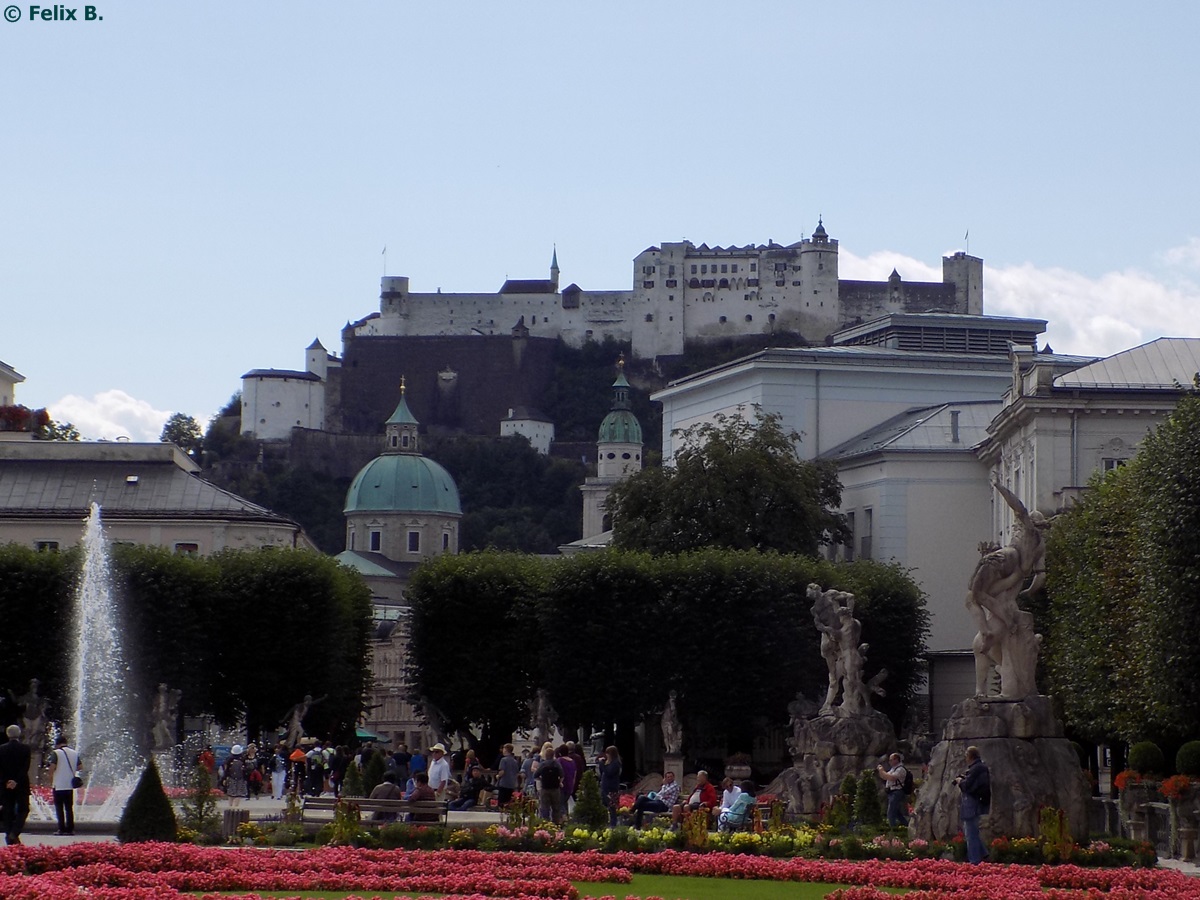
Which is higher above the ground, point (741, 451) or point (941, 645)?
point (741, 451)

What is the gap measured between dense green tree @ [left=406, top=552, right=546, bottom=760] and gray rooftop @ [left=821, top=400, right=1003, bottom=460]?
1658 centimetres

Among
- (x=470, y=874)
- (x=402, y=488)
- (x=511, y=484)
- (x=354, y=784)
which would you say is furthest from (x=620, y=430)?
(x=470, y=874)

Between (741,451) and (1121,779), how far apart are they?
36.3 m

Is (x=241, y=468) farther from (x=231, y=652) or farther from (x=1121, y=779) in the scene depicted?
(x=1121, y=779)

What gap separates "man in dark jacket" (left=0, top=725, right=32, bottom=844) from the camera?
93.2ft

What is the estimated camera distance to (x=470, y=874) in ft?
81.6

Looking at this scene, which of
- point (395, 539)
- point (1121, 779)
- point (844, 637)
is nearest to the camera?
point (1121, 779)

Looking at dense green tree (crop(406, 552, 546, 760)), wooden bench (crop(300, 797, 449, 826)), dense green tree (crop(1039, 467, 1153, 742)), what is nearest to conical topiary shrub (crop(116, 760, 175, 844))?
wooden bench (crop(300, 797, 449, 826))

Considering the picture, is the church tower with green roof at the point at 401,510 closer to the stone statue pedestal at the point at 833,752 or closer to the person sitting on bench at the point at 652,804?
the stone statue pedestal at the point at 833,752

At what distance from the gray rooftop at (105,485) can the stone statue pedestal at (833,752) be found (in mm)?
42134

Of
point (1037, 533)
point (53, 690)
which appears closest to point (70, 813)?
point (1037, 533)

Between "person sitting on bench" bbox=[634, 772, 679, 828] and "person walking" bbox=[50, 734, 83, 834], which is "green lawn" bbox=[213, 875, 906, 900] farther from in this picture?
"person sitting on bench" bbox=[634, 772, 679, 828]

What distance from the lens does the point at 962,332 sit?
3986 inches

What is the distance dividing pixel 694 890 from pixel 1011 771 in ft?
23.8
